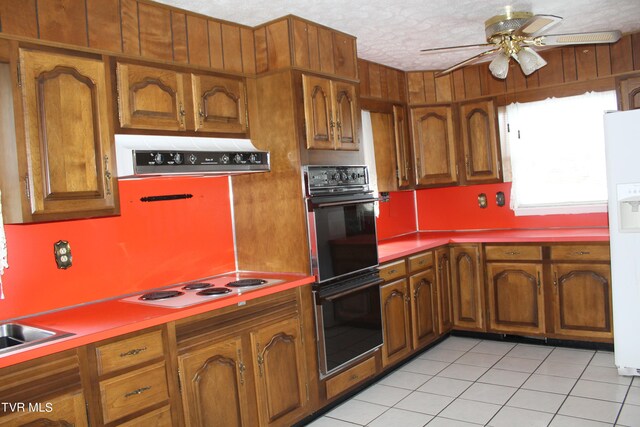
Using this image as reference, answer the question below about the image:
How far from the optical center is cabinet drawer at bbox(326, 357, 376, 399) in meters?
3.32

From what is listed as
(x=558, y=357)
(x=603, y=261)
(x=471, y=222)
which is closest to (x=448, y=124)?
(x=471, y=222)

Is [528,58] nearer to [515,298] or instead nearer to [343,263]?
[343,263]

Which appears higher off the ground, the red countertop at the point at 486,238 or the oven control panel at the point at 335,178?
the oven control panel at the point at 335,178

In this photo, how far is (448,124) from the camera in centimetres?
492

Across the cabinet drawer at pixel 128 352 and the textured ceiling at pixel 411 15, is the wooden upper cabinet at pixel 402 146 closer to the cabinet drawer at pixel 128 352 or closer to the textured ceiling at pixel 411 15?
the textured ceiling at pixel 411 15

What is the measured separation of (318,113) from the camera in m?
3.36

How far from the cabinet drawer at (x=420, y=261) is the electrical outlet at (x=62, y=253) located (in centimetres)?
249

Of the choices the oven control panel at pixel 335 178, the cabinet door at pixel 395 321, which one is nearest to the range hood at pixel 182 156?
the oven control panel at pixel 335 178

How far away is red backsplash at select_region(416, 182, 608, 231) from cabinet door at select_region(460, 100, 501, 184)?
361mm

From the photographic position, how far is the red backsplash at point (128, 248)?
2.54 meters

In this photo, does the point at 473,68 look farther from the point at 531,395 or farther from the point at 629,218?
the point at 531,395

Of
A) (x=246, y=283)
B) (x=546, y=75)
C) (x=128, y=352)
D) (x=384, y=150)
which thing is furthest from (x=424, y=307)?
(x=128, y=352)

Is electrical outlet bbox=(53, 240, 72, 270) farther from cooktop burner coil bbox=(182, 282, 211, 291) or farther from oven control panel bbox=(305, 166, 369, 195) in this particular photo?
oven control panel bbox=(305, 166, 369, 195)

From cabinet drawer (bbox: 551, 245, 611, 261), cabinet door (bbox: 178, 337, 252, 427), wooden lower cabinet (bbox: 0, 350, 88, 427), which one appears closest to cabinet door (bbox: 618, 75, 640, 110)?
cabinet drawer (bbox: 551, 245, 611, 261)
